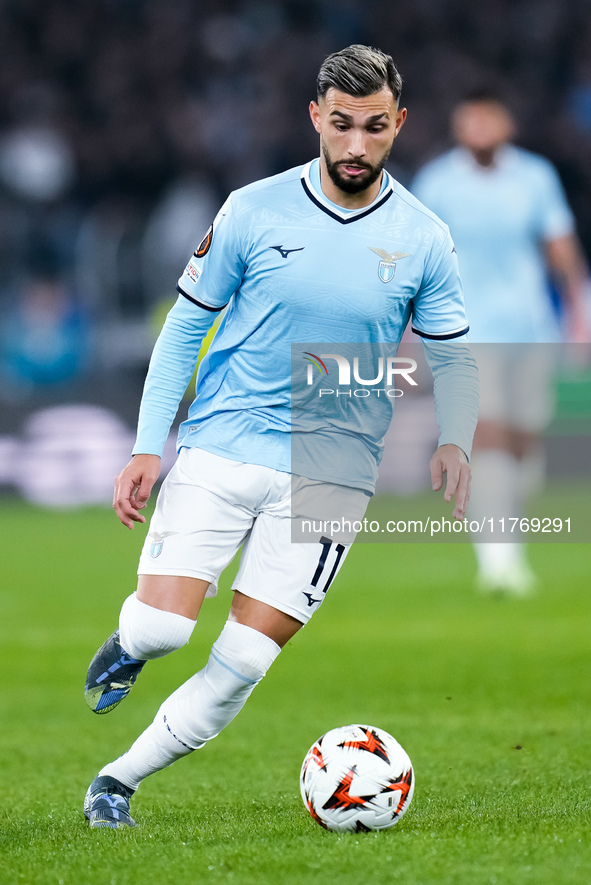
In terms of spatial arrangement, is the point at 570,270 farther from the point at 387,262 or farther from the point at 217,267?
the point at 217,267

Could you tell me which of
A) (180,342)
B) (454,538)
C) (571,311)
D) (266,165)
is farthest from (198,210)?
(180,342)

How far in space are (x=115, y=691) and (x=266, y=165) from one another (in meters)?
12.7

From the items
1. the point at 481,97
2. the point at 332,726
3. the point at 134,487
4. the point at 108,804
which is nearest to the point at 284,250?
the point at 134,487

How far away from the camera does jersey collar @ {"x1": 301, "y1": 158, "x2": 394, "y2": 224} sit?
3623 millimetres

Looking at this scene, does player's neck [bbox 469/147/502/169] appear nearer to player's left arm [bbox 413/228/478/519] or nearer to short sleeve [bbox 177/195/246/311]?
player's left arm [bbox 413/228/478/519]

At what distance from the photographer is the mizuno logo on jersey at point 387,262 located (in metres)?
3.59

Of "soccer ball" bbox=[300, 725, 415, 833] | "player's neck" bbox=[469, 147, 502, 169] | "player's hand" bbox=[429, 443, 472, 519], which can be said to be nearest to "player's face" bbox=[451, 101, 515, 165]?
"player's neck" bbox=[469, 147, 502, 169]

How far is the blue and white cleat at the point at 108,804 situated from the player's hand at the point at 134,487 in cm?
75

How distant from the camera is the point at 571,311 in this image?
8281mm

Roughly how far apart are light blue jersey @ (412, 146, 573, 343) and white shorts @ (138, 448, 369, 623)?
4.21 metres

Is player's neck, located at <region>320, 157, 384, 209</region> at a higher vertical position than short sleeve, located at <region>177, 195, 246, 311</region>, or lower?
higher

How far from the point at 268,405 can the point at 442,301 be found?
578 mm

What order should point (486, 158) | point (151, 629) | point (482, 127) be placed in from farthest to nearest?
1. point (486, 158)
2. point (482, 127)
3. point (151, 629)

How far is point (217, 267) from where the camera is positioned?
142 inches
